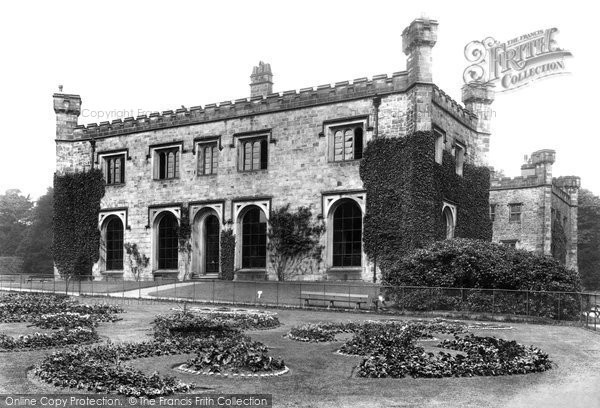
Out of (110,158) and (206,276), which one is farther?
(110,158)

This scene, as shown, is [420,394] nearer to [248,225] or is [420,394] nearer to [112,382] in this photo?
[112,382]

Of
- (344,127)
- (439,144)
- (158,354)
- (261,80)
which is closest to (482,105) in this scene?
(439,144)

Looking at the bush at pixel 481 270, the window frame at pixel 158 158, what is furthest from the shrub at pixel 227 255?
the bush at pixel 481 270

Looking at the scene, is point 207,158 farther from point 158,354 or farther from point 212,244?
point 158,354

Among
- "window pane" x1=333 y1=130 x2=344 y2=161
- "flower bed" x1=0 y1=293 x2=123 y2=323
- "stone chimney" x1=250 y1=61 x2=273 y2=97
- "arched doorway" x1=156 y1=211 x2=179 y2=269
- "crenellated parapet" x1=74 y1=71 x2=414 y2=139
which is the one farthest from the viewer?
"stone chimney" x1=250 y1=61 x2=273 y2=97

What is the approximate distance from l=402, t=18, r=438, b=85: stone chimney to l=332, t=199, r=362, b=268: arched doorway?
7.29 meters

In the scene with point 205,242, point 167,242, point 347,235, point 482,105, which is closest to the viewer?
point 347,235

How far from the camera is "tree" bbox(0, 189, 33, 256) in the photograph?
274 ft

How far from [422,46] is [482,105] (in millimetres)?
10371

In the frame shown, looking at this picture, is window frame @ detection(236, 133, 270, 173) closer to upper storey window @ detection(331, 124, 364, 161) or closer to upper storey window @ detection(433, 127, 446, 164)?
upper storey window @ detection(331, 124, 364, 161)

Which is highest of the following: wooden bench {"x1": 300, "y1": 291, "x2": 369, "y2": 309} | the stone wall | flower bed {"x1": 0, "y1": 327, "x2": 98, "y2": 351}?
flower bed {"x1": 0, "y1": 327, "x2": 98, "y2": 351}

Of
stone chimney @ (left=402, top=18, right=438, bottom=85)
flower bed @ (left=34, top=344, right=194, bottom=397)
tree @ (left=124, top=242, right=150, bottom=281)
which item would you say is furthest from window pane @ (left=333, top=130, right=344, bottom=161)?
flower bed @ (left=34, top=344, right=194, bottom=397)

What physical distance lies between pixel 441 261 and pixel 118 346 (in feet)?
51.2

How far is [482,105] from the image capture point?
3906cm
